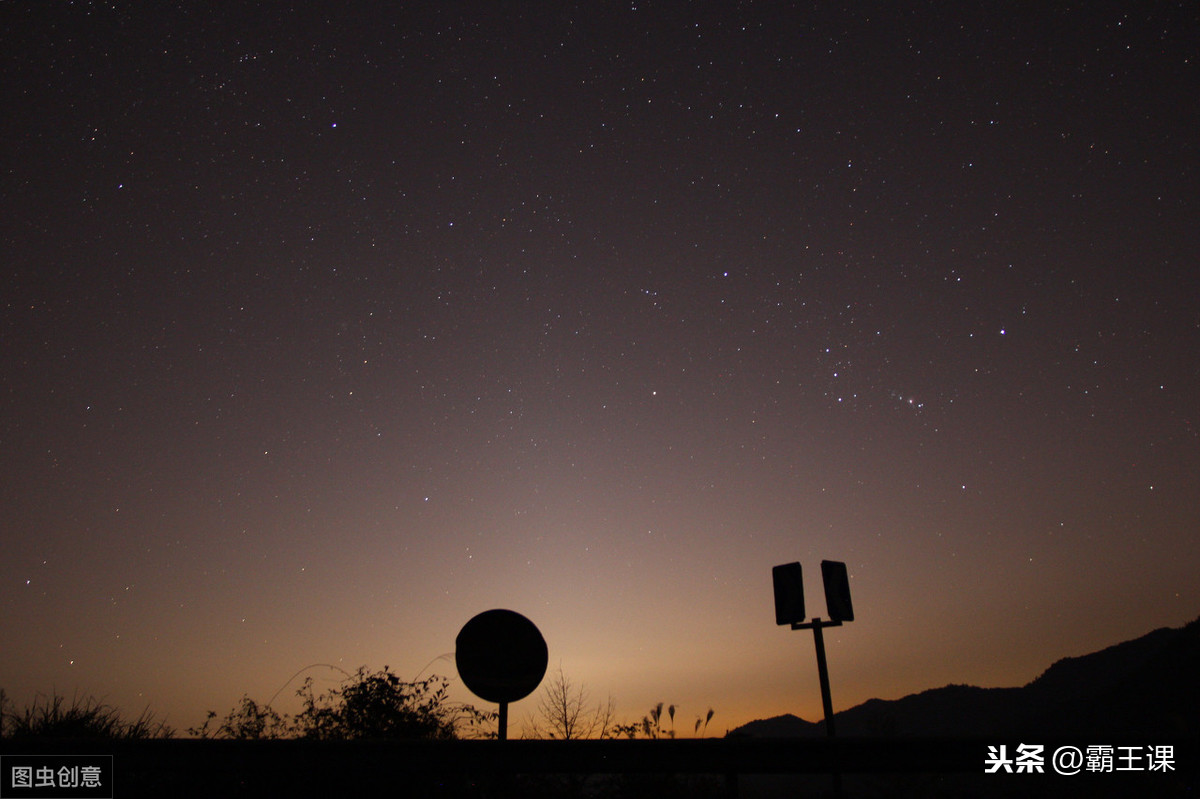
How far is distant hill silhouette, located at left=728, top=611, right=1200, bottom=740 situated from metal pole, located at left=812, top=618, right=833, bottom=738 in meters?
13.7

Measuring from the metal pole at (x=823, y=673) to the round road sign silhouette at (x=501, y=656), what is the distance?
8.17ft

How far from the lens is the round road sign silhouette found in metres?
5.33

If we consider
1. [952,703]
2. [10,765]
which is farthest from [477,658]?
[952,703]

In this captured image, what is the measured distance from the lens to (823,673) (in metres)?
6.22

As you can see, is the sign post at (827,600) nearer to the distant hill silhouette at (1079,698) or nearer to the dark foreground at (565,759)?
the dark foreground at (565,759)

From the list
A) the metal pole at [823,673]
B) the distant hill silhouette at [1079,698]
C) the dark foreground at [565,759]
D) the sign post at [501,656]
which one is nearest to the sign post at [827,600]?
the metal pole at [823,673]

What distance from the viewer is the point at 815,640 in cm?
636

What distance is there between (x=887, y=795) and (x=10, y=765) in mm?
8996

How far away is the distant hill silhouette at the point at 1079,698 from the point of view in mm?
32281

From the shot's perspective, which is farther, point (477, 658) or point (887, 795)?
point (887, 795)

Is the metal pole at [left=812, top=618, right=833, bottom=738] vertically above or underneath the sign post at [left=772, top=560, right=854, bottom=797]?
underneath

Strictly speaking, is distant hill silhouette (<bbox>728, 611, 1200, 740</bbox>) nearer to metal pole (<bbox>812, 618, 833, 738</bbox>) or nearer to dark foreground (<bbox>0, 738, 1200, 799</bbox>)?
metal pole (<bbox>812, 618, 833, 738</bbox>)

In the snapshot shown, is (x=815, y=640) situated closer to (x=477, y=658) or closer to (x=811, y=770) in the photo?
(x=477, y=658)

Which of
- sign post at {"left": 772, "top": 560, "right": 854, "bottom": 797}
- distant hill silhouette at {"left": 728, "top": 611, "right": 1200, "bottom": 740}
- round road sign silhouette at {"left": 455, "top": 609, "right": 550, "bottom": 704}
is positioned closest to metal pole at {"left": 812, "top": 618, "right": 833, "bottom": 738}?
sign post at {"left": 772, "top": 560, "right": 854, "bottom": 797}
